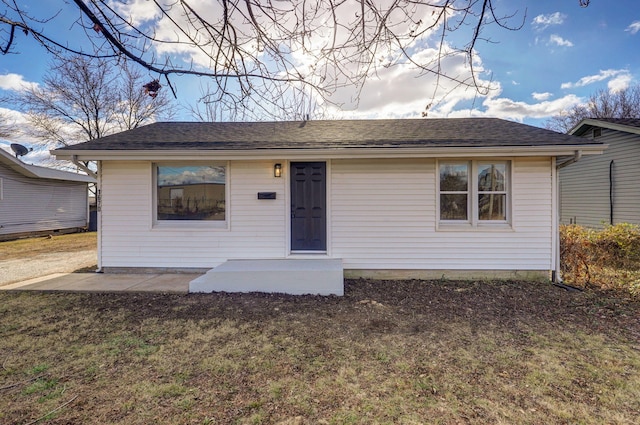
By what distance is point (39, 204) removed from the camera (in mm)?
13805

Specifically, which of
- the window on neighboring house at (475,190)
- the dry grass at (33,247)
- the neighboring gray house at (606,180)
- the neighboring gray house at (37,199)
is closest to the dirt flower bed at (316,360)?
the window on neighboring house at (475,190)

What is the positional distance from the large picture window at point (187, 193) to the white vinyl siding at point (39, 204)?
36.2 ft

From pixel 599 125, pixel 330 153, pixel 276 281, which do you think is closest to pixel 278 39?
pixel 330 153

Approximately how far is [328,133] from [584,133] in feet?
36.4

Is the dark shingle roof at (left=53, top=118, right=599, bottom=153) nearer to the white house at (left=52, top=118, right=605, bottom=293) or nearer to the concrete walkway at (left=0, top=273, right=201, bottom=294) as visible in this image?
the white house at (left=52, top=118, right=605, bottom=293)

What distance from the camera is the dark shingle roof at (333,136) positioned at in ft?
19.0

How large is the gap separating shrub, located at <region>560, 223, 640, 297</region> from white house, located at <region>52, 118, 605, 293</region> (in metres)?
0.82

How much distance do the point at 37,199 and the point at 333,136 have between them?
1495 centimetres

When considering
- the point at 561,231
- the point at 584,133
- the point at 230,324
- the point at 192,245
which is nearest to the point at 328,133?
the point at 192,245

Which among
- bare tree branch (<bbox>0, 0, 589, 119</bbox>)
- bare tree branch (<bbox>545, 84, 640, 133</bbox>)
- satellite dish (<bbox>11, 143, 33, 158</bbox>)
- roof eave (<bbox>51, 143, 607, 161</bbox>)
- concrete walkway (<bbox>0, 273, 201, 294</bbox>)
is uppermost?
bare tree branch (<bbox>545, 84, 640, 133</bbox>)

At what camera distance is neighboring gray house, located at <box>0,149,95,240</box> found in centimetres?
1235

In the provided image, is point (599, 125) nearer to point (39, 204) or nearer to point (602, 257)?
point (602, 257)

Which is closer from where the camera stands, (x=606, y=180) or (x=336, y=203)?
(x=336, y=203)

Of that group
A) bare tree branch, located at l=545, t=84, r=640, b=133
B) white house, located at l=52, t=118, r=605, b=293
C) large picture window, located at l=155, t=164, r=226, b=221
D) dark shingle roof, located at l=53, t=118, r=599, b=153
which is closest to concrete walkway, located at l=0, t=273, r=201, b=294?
white house, located at l=52, t=118, r=605, b=293
